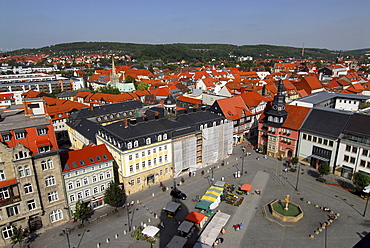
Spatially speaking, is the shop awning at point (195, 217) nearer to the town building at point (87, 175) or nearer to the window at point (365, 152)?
the town building at point (87, 175)

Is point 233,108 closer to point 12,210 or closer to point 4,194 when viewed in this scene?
point 12,210

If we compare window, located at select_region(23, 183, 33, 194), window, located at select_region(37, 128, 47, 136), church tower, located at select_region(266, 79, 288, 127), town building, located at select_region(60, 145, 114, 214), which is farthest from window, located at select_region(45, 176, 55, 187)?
church tower, located at select_region(266, 79, 288, 127)

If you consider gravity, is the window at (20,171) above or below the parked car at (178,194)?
above

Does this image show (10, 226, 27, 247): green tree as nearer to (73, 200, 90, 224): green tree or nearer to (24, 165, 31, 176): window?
(73, 200, 90, 224): green tree

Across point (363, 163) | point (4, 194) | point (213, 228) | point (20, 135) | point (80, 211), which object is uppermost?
point (20, 135)

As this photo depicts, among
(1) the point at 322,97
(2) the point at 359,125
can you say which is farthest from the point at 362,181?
(1) the point at 322,97

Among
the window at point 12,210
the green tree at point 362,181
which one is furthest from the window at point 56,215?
the green tree at point 362,181
